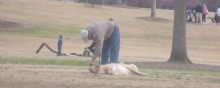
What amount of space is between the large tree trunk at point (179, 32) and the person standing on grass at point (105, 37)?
5583mm

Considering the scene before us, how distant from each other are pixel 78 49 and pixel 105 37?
13.7 m

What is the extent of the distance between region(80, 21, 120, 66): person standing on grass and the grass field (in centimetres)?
79

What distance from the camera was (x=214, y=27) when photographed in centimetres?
3791

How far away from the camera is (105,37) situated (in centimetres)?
1130

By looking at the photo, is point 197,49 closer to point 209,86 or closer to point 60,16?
point 60,16

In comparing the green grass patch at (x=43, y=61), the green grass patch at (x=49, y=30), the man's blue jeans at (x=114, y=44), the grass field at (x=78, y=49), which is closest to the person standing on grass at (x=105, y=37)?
the man's blue jeans at (x=114, y=44)

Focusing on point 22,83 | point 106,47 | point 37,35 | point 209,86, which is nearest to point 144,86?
point 209,86

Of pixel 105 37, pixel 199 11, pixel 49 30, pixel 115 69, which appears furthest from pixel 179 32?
pixel 199 11

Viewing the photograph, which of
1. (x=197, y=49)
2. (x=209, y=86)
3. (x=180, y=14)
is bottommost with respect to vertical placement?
(x=197, y=49)

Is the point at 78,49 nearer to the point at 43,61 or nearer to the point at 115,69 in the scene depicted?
the point at 43,61

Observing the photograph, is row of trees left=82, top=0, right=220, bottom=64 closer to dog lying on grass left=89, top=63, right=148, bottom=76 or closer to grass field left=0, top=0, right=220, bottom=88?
grass field left=0, top=0, right=220, bottom=88

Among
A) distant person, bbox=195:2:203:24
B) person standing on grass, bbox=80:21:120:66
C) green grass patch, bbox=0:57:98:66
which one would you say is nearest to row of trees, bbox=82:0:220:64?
green grass patch, bbox=0:57:98:66

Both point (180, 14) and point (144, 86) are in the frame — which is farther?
point (180, 14)

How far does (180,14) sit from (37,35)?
14198 millimetres
